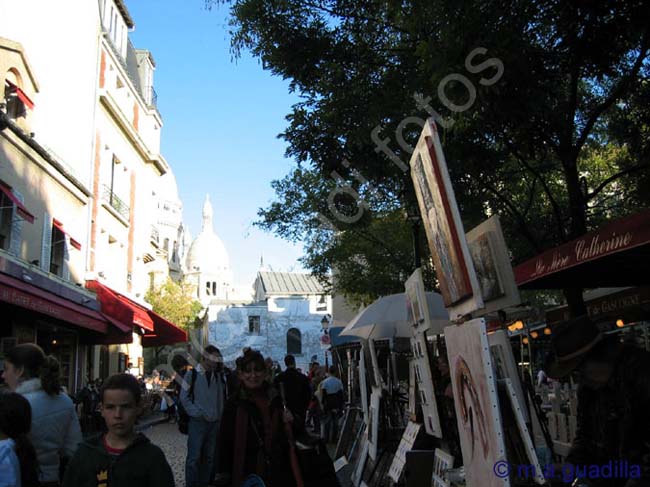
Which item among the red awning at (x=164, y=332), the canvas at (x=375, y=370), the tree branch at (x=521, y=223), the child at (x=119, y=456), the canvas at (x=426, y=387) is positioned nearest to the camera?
the child at (x=119, y=456)

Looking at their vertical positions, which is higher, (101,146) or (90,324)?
(101,146)

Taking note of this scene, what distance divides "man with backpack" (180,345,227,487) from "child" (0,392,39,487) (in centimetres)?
554

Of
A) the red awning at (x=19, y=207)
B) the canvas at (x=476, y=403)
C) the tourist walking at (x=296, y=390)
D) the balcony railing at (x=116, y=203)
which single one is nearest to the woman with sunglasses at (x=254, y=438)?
the canvas at (x=476, y=403)

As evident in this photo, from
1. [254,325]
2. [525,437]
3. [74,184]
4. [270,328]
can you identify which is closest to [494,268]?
[525,437]

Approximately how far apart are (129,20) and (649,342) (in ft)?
85.5

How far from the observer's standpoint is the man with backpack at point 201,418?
9.27m

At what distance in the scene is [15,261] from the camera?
15.5 metres

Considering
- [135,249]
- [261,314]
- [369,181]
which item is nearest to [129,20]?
[135,249]

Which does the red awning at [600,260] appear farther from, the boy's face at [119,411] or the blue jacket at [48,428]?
the blue jacket at [48,428]

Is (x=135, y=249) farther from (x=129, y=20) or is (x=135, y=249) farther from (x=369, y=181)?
(x=369, y=181)

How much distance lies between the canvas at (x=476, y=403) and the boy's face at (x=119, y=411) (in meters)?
1.80

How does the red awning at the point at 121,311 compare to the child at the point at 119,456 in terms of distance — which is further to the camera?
the red awning at the point at 121,311

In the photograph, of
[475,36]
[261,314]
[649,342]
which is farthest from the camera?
[261,314]

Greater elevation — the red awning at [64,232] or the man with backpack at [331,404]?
the red awning at [64,232]
